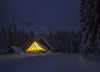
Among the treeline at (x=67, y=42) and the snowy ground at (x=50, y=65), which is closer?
the snowy ground at (x=50, y=65)

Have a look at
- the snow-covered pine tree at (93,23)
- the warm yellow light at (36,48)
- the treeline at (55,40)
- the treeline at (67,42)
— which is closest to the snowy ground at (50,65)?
the snow-covered pine tree at (93,23)

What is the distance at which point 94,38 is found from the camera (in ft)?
39.6

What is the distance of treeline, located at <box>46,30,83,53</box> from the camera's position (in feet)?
197

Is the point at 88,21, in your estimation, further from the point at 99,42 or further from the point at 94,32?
the point at 99,42

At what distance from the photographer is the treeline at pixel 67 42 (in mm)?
59906

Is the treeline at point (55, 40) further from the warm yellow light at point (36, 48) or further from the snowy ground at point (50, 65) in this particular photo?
the snowy ground at point (50, 65)

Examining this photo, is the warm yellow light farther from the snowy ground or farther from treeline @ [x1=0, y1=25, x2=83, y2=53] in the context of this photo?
treeline @ [x1=0, y1=25, x2=83, y2=53]

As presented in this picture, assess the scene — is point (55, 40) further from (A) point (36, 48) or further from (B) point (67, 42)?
(A) point (36, 48)

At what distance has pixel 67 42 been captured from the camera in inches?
2392

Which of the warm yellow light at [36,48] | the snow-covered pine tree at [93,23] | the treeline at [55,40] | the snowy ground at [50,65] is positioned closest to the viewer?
the snowy ground at [50,65]

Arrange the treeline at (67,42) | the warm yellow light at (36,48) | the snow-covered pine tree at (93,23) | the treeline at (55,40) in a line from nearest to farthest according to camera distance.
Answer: the snow-covered pine tree at (93,23) → the warm yellow light at (36,48) → the treeline at (55,40) → the treeline at (67,42)

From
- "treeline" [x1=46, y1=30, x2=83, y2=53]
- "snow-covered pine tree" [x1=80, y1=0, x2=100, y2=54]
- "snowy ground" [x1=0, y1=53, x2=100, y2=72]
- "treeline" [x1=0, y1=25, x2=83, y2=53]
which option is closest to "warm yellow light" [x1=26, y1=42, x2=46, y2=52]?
"snow-covered pine tree" [x1=80, y1=0, x2=100, y2=54]

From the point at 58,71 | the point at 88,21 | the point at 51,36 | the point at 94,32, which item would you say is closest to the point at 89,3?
the point at 88,21

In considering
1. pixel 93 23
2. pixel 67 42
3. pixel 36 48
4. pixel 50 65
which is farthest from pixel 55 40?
pixel 50 65
